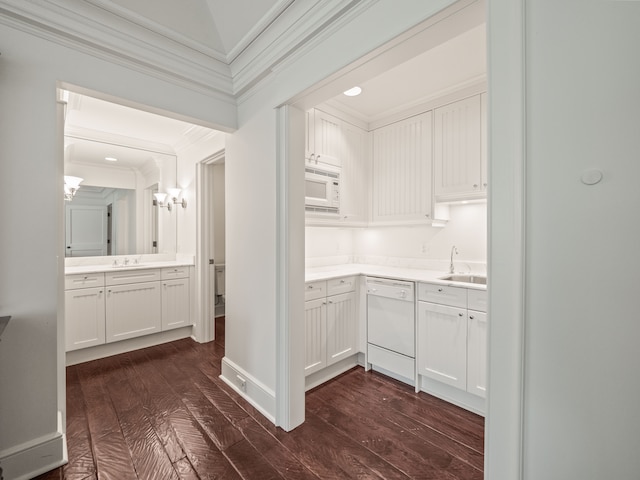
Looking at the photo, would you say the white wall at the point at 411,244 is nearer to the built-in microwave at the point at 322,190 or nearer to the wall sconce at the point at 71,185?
the built-in microwave at the point at 322,190

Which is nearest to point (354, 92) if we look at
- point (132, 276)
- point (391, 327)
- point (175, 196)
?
point (391, 327)

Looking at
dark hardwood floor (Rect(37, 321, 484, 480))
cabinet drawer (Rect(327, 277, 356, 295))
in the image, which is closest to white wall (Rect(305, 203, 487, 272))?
cabinet drawer (Rect(327, 277, 356, 295))

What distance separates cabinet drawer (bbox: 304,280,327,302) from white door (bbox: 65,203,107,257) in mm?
2733

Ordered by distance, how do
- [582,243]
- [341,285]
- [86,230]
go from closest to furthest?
[582,243] → [341,285] → [86,230]

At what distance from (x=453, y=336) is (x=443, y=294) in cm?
32

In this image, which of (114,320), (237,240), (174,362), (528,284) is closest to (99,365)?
(114,320)

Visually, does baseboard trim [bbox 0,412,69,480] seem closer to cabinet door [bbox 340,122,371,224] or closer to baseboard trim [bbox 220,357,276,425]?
baseboard trim [bbox 220,357,276,425]

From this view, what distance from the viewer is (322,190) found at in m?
2.81

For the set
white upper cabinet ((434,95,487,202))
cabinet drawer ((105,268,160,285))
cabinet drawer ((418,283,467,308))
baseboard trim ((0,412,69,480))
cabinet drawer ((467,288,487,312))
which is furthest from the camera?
cabinet drawer ((105,268,160,285))

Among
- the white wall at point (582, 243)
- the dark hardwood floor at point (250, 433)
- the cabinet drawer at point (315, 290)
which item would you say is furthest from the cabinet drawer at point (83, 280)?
the white wall at point (582, 243)

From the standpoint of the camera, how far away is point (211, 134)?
3.13m

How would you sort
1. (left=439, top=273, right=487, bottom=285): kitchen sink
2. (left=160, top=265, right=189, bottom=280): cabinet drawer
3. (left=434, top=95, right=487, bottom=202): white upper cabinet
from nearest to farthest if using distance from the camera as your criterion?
(left=434, top=95, right=487, bottom=202): white upper cabinet
(left=439, top=273, right=487, bottom=285): kitchen sink
(left=160, top=265, right=189, bottom=280): cabinet drawer

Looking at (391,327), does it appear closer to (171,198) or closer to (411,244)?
(411,244)

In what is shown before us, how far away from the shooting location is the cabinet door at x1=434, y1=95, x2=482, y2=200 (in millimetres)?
2467
